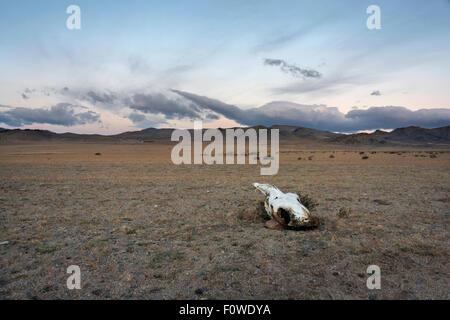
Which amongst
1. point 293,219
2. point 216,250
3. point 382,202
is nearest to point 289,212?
point 293,219

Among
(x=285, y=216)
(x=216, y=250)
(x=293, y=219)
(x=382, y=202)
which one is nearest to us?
(x=216, y=250)

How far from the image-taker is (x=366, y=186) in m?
12.5

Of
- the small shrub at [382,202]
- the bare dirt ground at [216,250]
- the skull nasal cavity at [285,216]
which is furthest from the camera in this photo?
the small shrub at [382,202]

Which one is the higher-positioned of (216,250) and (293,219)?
(293,219)

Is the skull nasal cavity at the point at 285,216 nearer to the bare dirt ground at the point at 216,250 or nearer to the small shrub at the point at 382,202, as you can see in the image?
the bare dirt ground at the point at 216,250

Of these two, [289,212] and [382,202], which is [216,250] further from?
[382,202]

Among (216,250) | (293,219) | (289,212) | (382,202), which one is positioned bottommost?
(216,250)

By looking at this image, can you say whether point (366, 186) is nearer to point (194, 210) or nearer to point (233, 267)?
point (194, 210)

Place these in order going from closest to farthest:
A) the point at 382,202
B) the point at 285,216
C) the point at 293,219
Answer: the point at 293,219
the point at 285,216
the point at 382,202

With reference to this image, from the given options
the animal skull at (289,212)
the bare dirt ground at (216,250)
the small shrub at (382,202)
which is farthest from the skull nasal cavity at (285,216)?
the small shrub at (382,202)

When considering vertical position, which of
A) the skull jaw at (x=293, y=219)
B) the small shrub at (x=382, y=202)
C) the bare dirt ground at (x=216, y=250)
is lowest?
the bare dirt ground at (x=216, y=250)

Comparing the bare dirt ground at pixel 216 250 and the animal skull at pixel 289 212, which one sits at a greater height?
the animal skull at pixel 289 212
